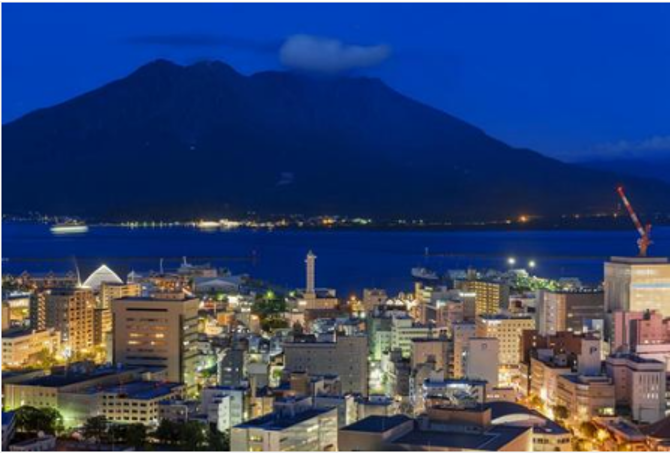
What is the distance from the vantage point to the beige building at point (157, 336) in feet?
27.6

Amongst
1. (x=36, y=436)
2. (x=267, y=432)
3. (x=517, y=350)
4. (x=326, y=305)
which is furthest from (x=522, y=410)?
(x=326, y=305)

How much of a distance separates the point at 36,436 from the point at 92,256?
19445 millimetres

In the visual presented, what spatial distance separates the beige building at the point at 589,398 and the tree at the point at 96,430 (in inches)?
109

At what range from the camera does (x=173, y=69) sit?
1451 inches

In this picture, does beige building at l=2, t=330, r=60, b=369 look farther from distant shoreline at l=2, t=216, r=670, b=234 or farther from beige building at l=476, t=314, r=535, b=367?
distant shoreline at l=2, t=216, r=670, b=234

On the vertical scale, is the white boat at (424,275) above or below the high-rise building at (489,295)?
above

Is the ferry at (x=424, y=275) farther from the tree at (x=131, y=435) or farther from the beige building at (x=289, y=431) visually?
the beige building at (x=289, y=431)

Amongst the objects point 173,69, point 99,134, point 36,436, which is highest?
point 173,69

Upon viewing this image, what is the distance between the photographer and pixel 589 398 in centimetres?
693

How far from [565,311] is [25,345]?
490cm

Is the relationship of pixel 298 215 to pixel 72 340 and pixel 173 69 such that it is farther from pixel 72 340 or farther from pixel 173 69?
pixel 72 340

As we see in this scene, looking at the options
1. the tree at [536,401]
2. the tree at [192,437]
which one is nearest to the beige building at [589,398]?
the tree at [536,401]

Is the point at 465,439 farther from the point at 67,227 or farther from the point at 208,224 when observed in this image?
the point at 67,227

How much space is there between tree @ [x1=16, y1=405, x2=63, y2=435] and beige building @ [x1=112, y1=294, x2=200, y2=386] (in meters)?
1.95
